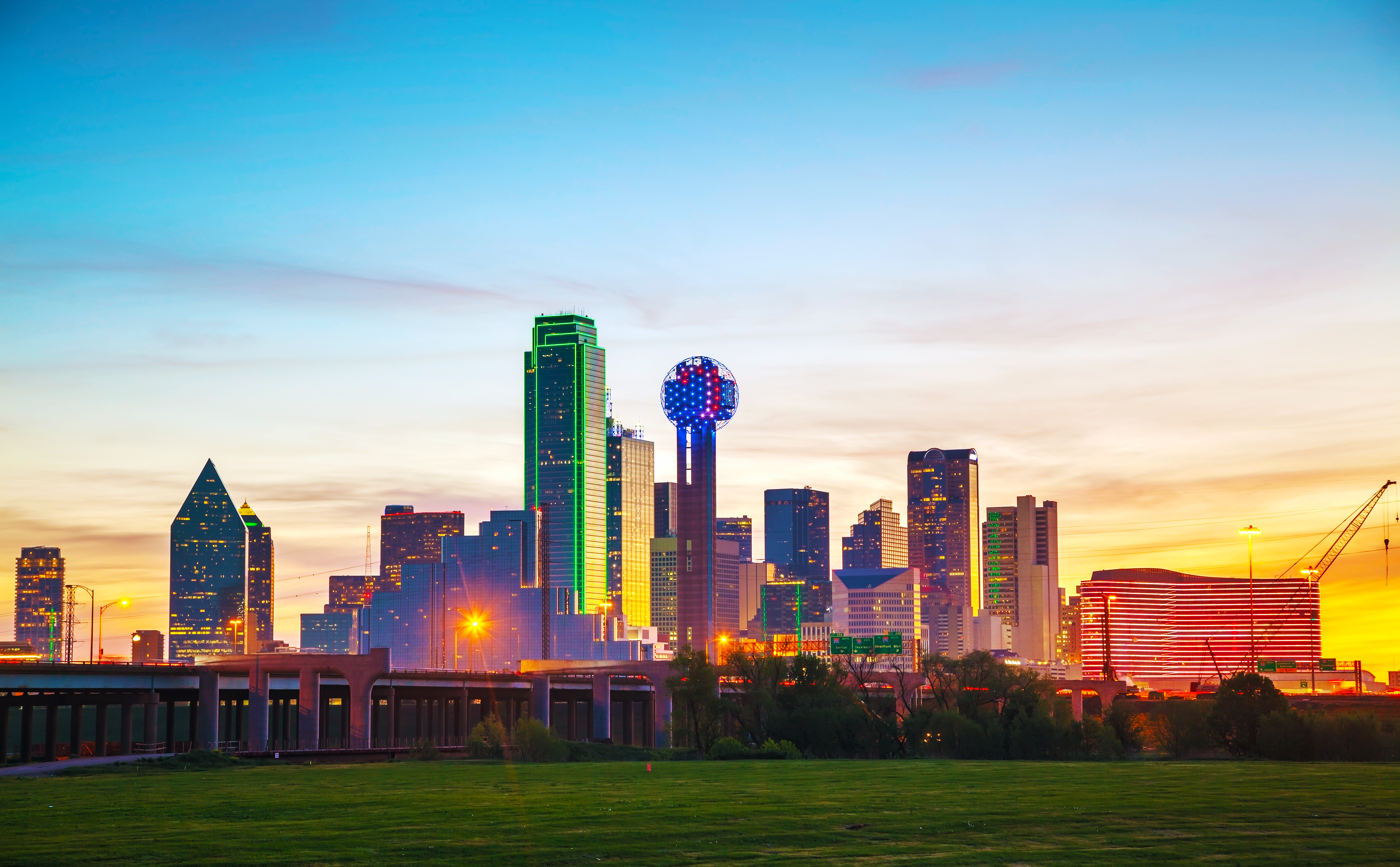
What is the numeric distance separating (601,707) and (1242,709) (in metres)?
86.1

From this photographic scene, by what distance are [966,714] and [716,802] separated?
70529 millimetres

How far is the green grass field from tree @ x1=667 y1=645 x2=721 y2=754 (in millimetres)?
46049

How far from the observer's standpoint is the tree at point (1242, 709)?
109375mm

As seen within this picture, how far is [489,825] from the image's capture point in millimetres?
44531

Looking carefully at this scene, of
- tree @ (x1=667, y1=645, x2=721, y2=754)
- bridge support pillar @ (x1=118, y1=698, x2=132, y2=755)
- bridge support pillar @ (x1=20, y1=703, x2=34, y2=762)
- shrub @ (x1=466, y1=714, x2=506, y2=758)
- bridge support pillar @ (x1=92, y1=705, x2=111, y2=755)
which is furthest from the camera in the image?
bridge support pillar @ (x1=20, y1=703, x2=34, y2=762)

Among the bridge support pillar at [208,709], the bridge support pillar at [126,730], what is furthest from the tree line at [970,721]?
the bridge support pillar at [126,730]

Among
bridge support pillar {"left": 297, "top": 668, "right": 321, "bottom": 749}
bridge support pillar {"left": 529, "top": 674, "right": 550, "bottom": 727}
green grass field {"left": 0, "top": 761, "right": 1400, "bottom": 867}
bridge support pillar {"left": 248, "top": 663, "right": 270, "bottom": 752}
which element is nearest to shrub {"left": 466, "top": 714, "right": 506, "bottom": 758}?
bridge support pillar {"left": 248, "top": 663, "right": 270, "bottom": 752}

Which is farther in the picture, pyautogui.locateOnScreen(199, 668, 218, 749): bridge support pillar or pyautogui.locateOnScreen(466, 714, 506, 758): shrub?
pyautogui.locateOnScreen(199, 668, 218, 749): bridge support pillar

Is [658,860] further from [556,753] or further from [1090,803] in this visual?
[556,753]

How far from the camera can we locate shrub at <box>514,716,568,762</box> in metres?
103

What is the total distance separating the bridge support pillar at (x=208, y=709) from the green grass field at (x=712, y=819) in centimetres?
6231

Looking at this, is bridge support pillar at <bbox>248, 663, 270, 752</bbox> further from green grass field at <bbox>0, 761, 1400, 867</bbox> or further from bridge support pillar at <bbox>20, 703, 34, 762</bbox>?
green grass field at <bbox>0, 761, 1400, 867</bbox>

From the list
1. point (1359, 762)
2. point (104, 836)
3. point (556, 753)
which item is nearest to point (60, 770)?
point (556, 753)

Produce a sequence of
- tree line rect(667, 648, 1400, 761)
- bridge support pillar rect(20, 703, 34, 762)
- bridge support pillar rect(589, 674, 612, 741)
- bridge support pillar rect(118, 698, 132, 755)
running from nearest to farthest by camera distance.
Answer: tree line rect(667, 648, 1400, 761) < bridge support pillar rect(118, 698, 132, 755) < bridge support pillar rect(20, 703, 34, 762) < bridge support pillar rect(589, 674, 612, 741)
